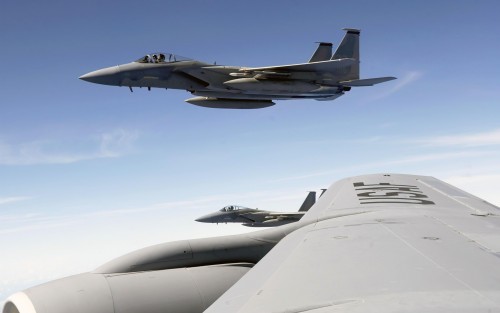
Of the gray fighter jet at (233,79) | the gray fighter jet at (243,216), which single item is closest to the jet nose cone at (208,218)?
the gray fighter jet at (243,216)

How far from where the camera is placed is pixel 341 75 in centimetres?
3581

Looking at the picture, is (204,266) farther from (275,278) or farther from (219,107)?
(219,107)

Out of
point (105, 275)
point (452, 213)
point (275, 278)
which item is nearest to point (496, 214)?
point (452, 213)

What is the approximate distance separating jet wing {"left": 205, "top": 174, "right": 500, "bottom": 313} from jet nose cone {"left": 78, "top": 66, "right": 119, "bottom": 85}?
2815 centimetres

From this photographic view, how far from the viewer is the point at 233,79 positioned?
34062 mm

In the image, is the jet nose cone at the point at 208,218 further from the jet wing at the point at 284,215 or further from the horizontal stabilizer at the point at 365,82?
the horizontal stabilizer at the point at 365,82

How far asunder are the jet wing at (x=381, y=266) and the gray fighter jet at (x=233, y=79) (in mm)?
26513

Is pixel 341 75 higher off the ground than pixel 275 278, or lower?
higher

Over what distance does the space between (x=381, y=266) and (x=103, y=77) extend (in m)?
31.3

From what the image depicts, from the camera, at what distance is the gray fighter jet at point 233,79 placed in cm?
3195

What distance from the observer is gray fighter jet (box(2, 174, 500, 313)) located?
2451mm

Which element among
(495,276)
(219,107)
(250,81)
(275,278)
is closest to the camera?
(495,276)

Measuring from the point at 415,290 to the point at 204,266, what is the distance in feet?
11.3

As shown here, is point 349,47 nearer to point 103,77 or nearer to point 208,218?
point 103,77
